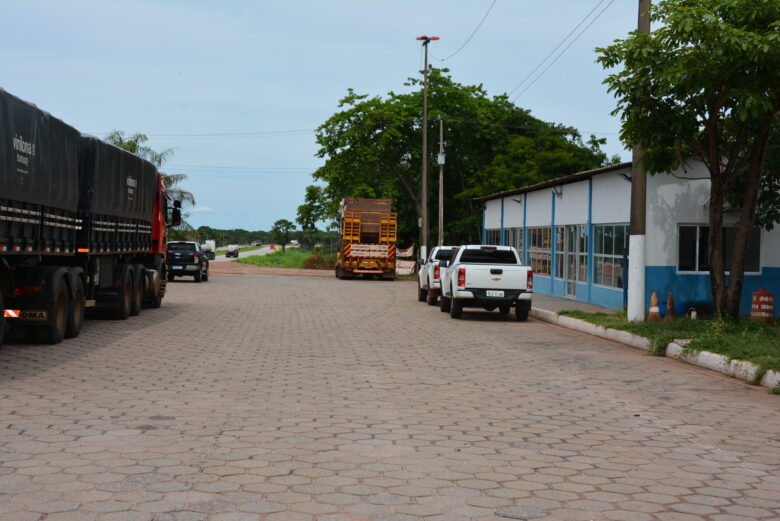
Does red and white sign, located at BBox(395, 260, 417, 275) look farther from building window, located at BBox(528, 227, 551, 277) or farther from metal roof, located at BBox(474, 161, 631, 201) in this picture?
building window, located at BBox(528, 227, 551, 277)

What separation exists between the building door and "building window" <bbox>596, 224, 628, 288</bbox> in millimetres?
1926

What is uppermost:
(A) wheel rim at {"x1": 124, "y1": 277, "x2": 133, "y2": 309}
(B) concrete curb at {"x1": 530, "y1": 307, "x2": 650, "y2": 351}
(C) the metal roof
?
(C) the metal roof

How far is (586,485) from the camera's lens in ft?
18.4

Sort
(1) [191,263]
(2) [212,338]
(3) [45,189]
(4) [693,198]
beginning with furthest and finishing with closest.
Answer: (1) [191,263]
(4) [693,198]
(2) [212,338]
(3) [45,189]

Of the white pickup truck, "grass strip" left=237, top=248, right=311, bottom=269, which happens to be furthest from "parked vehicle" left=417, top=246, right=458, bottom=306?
"grass strip" left=237, top=248, right=311, bottom=269

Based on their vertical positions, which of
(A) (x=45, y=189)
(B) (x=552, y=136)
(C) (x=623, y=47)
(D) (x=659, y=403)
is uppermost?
(B) (x=552, y=136)

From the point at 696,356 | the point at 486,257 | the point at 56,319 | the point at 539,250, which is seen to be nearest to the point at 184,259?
the point at 539,250

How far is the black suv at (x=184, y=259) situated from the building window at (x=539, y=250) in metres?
14.4

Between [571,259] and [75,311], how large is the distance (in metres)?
17.4

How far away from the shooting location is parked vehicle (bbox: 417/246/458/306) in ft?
80.6

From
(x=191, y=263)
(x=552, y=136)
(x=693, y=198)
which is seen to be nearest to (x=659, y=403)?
(x=693, y=198)

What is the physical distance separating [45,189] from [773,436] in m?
10.2

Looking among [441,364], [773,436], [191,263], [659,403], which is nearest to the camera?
[773,436]

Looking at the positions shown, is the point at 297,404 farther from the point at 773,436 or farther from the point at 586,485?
the point at 773,436
